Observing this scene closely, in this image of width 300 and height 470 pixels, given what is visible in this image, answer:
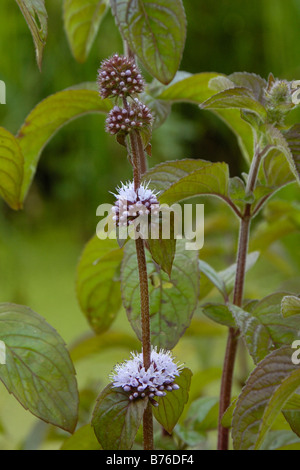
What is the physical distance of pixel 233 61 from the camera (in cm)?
179

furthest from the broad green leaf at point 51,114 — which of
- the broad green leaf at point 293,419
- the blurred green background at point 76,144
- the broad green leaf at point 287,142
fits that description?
the blurred green background at point 76,144

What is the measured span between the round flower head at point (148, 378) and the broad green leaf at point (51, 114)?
19 centimetres

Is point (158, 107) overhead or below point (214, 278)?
overhead

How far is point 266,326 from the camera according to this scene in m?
0.38

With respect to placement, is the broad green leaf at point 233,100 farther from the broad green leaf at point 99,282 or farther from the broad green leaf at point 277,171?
the broad green leaf at point 99,282

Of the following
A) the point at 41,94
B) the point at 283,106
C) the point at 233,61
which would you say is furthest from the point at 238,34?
the point at 283,106

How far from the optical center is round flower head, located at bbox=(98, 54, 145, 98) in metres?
0.31

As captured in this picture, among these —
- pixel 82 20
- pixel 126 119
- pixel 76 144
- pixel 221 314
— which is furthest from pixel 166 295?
pixel 76 144

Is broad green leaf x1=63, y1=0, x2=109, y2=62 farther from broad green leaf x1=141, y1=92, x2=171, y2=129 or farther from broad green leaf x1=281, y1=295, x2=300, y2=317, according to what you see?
broad green leaf x1=281, y1=295, x2=300, y2=317

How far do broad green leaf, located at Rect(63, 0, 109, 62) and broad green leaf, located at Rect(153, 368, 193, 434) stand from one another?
305 millimetres

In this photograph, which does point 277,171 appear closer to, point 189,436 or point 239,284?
point 239,284

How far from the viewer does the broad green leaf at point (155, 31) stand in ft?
1.16

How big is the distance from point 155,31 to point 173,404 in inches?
8.3

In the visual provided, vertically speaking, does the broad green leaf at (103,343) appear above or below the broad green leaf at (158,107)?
below
